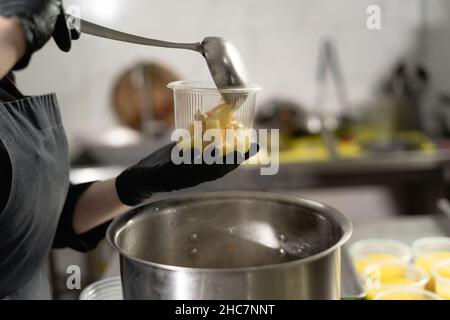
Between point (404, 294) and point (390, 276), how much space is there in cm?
15

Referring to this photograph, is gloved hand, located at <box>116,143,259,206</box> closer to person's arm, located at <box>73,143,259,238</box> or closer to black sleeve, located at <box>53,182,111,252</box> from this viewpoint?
person's arm, located at <box>73,143,259,238</box>

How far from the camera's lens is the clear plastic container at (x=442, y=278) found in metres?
0.94

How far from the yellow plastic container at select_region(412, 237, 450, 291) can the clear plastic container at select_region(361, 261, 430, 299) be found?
3 centimetres

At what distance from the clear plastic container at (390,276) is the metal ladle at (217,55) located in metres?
0.48

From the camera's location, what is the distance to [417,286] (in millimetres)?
963

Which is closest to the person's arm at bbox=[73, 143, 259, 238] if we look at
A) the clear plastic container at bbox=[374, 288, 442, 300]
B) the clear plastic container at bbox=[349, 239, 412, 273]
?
the clear plastic container at bbox=[374, 288, 442, 300]

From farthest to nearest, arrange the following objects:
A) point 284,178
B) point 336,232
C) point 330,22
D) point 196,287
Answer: point 330,22
point 284,178
point 336,232
point 196,287

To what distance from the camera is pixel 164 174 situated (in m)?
0.78

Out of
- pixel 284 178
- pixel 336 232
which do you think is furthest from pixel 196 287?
pixel 284 178

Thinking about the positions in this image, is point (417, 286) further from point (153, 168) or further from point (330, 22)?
point (330, 22)

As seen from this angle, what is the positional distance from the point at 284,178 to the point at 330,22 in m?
0.93

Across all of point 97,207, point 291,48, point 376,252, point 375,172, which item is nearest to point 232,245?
point 97,207

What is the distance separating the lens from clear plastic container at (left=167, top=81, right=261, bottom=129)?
27.7 inches

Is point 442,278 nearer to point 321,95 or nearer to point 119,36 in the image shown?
point 119,36
